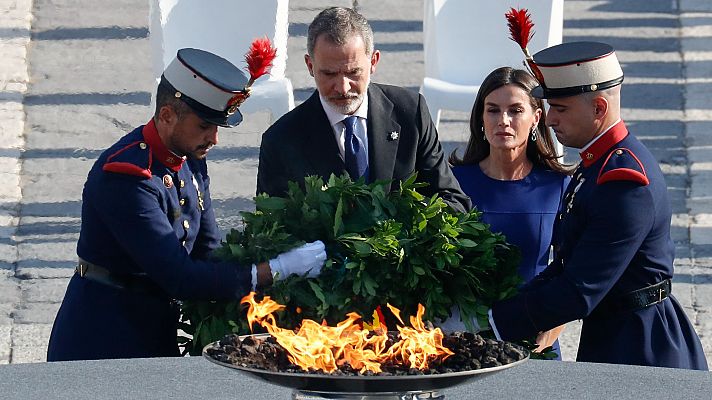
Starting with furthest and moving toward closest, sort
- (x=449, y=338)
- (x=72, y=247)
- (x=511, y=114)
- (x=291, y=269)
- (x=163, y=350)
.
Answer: (x=72, y=247) < (x=511, y=114) < (x=163, y=350) < (x=291, y=269) < (x=449, y=338)

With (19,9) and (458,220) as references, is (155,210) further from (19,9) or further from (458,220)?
(19,9)

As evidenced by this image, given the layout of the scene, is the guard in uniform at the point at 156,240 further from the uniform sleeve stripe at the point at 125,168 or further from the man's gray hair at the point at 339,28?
the man's gray hair at the point at 339,28

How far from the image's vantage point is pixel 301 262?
12.6 feet

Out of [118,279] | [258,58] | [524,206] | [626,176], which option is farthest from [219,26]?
[626,176]

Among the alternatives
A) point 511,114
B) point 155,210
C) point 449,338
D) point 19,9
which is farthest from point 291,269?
point 19,9

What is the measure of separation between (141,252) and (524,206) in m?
1.48

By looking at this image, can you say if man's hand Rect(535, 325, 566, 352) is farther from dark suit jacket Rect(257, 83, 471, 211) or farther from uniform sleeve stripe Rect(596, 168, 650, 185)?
uniform sleeve stripe Rect(596, 168, 650, 185)

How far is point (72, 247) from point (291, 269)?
3.60m

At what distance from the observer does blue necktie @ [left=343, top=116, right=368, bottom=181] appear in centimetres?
440

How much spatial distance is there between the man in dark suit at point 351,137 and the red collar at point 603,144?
44 centimetres

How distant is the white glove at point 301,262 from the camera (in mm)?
3838

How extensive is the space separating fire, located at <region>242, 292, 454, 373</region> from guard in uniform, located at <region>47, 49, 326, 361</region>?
1.86 feet

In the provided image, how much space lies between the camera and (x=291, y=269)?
384cm

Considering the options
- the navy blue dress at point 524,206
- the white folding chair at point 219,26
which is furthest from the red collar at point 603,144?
the white folding chair at point 219,26
